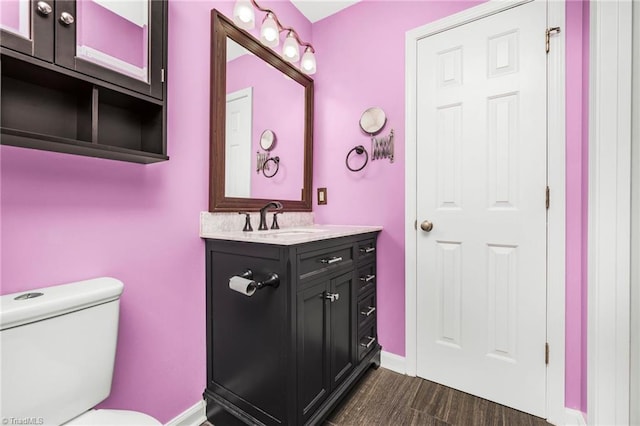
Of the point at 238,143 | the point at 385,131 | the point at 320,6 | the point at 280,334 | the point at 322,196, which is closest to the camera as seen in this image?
the point at 280,334

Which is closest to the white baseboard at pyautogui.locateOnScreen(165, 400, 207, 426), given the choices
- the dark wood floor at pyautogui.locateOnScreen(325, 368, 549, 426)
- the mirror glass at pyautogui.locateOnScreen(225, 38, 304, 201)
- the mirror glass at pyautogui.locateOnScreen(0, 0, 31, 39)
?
the dark wood floor at pyautogui.locateOnScreen(325, 368, 549, 426)

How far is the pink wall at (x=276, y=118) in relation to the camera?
1.71 m

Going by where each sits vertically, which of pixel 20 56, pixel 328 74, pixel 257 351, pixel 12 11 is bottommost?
pixel 257 351

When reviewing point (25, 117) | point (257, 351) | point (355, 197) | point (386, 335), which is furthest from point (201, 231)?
point (386, 335)

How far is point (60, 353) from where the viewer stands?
0.82 meters

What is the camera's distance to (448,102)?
1.69 m

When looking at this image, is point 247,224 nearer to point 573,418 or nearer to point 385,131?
point 385,131

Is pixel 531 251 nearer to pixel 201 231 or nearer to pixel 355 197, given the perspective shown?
pixel 355 197

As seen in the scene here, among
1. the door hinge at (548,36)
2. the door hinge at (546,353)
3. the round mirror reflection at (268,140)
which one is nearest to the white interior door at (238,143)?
the round mirror reflection at (268,140)

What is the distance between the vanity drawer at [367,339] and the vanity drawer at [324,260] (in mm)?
502

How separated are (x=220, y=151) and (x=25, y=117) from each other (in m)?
0.74

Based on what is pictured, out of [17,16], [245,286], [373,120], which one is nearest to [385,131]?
[373,120]

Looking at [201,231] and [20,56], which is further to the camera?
[201,231]

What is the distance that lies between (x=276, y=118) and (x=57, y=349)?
1640 mm
